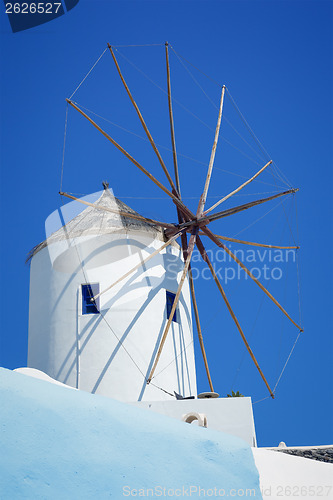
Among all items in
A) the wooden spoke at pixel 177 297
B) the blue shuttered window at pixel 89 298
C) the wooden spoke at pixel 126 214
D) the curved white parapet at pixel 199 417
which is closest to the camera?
the curved white parapet at pixel 199 417

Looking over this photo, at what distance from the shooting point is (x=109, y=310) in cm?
1170

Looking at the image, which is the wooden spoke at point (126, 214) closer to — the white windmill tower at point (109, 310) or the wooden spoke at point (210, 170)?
the white windmill tower at point (109, 310)

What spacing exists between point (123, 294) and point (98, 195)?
2.68 metres

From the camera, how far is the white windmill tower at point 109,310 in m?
11.4

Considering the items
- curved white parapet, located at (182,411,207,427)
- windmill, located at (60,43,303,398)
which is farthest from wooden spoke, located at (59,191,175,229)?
curved white parapet, located at (182,411,207,427)

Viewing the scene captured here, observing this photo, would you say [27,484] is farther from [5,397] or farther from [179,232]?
[179,232]

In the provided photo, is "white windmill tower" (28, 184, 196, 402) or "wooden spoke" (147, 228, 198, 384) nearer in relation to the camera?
"wooden spoke" (147, 228, 198, 384)

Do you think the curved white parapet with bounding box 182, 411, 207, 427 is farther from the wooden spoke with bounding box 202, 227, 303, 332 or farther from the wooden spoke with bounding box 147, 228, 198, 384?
the wooden spoke with bounding box 202, 227, 303, 332

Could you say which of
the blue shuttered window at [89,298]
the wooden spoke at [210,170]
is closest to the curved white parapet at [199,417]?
the blue shuttered window at [89,298]

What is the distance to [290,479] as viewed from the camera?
5.44m

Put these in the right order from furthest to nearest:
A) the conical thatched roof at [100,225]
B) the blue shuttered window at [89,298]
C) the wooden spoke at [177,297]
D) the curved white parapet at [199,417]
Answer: the conical thatched roof at [100,225] < the blue shuttered window at [89,298] < the wooden spoke at [177,297] < the curved white parapet at [199,417]

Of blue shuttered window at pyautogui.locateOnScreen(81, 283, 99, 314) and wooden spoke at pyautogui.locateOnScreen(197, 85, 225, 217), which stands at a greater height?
wooden spoke at pyautogui.locateOnScreen(197, 85, 225, 217)

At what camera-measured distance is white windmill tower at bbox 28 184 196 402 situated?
11.4 metres

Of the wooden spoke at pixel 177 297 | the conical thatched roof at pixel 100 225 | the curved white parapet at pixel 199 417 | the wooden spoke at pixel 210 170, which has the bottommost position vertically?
the curved white parapet at pixel 199 417
